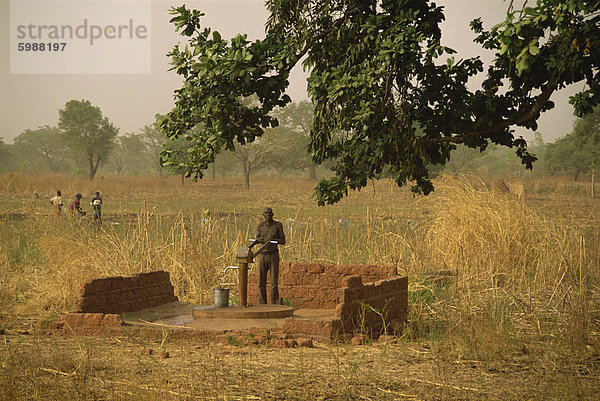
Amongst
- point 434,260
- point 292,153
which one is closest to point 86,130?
point 292,153

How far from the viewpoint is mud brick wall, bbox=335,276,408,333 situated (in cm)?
820

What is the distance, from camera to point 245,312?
346 inches

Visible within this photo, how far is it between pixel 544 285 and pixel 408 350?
12.9ft

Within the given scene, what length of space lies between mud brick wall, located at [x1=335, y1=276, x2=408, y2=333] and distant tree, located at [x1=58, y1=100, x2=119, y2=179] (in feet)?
185

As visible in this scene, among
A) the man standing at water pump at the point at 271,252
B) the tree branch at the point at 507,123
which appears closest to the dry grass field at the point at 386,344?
the tree branch at the point at 507,123

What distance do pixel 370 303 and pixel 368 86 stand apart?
266cm

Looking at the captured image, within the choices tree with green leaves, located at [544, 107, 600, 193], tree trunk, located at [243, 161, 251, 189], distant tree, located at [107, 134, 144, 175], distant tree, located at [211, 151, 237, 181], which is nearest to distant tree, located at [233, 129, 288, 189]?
tree trunk, located at [243, 161, 251, 189]

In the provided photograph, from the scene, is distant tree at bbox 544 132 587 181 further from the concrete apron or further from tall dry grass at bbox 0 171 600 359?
the concrete apron

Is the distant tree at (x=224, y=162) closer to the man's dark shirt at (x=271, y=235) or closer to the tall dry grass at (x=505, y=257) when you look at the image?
the tall dry grass at (x=505, y=257)

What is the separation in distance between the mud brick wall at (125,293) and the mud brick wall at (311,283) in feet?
4.61

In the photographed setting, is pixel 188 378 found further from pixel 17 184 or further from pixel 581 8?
pixel 17 184

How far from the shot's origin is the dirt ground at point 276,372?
602 cm

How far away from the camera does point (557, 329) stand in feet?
28.6

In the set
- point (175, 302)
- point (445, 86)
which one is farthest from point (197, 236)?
point (445, 86)
